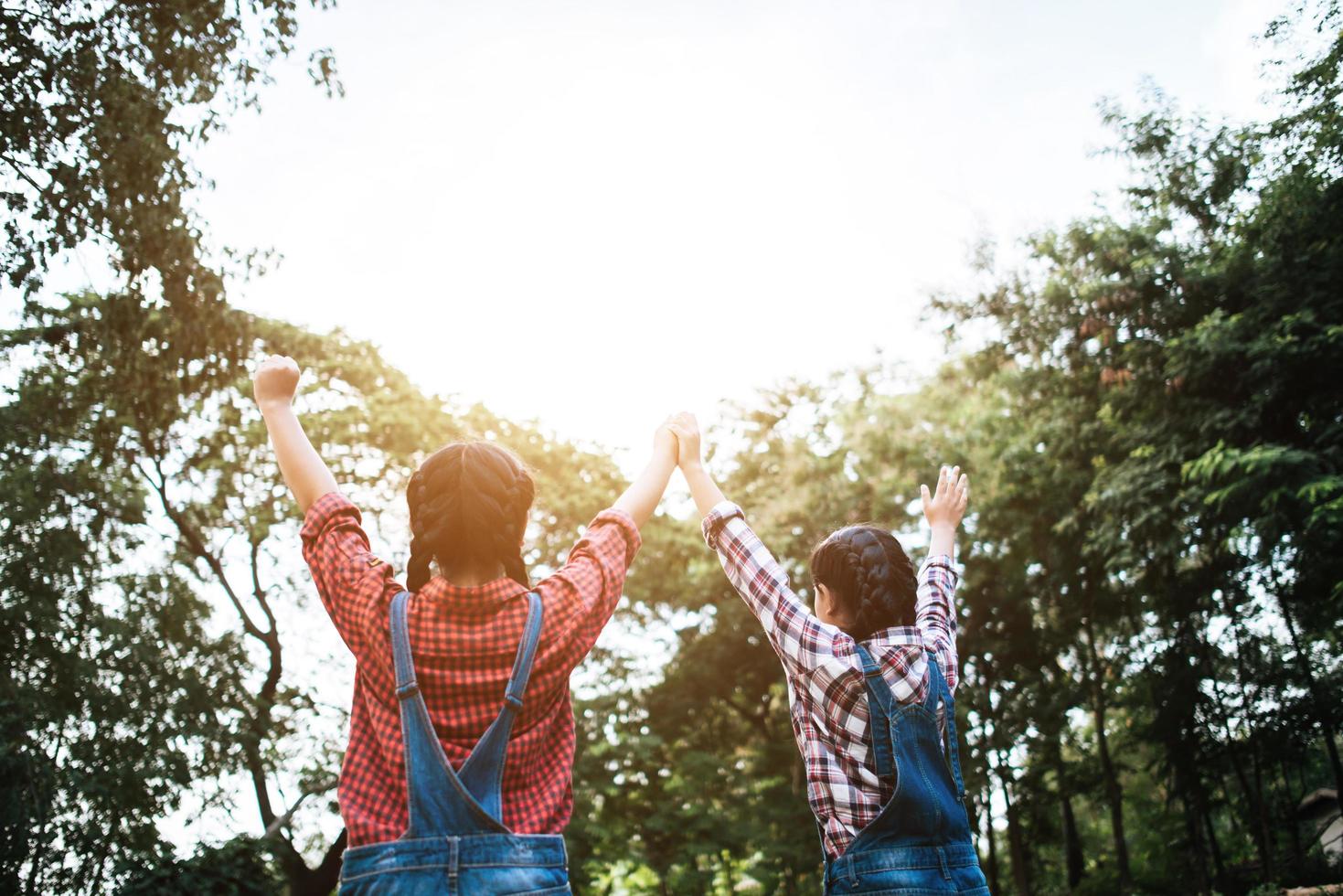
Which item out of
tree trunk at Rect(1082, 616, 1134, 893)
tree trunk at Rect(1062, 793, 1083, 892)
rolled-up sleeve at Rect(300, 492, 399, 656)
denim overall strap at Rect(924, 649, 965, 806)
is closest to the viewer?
rolled-up sleeve at Rect(300, 492, 399, 656)

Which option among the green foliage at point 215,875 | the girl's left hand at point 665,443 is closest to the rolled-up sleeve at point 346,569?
the girl's left hand at point 665,443

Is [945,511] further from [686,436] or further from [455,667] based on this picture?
[455,667]

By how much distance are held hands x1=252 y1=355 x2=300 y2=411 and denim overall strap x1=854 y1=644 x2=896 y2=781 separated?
1.31 metres

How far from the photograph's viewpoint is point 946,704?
6.88 feet

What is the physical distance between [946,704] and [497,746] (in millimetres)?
1068

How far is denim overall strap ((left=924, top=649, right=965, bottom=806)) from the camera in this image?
2027mm

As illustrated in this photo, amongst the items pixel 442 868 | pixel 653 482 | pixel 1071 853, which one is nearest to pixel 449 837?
pixel 442 868

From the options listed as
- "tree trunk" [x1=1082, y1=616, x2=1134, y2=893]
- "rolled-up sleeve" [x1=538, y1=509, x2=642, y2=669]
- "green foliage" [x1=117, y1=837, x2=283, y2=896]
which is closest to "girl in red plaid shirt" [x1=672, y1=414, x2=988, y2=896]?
"rolled-up sleeve" [x1=538, y1=509, x2=642, y2=669]

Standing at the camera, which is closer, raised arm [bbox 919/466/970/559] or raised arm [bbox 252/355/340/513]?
raised arm [bbox 252/355/340/513]

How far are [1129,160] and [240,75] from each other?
11.7 meters

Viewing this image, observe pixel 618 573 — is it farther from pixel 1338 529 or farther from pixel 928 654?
pixel 1338 529

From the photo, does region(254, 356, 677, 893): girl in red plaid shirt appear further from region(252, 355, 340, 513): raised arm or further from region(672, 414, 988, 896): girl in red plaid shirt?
region(672, 414, 988, 896): girl in red plaid shirt

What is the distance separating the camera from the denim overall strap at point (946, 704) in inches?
79.8

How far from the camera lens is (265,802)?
42.4ft
